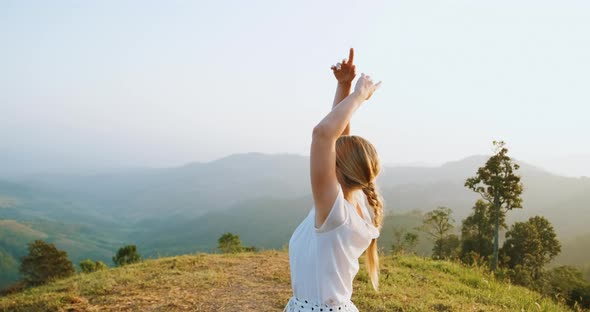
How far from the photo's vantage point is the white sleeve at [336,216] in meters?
2.28

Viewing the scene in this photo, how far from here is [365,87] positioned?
8.15 ft

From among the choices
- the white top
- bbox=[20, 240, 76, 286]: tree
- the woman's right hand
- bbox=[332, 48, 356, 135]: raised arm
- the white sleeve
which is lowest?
bbox=[20, 240, 76, 286]: tree

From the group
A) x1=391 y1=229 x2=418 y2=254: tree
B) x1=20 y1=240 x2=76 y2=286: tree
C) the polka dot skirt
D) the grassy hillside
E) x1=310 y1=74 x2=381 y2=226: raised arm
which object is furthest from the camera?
x1=20 y1=240 x2=76 y2=286: tree

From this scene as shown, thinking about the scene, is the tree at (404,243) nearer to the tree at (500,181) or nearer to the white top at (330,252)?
the tree at (500,181)

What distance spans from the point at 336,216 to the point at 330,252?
27 centimetres

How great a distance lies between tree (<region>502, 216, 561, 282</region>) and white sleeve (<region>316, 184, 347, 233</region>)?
120 feet

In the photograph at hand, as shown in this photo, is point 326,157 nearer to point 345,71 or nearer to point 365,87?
point 365,87

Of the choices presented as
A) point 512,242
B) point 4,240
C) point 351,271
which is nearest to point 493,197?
point 512,242

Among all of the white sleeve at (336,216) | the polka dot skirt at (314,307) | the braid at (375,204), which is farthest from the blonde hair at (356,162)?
the polka dot skirt at (314,307)

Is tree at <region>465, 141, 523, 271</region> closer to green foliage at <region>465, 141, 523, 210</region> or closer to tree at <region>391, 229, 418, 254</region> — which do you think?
green foliage at <region>465, 141, 523, 210</region>

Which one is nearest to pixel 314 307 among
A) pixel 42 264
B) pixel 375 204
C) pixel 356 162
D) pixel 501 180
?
pixel 375 204

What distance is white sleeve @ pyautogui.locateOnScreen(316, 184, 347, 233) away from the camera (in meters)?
2.28

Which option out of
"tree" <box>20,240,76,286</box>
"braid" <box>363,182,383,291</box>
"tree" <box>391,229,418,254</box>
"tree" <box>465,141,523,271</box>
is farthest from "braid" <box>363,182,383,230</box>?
"tree" <box>20,240,76,286</box>

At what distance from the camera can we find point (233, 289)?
28.7ft
